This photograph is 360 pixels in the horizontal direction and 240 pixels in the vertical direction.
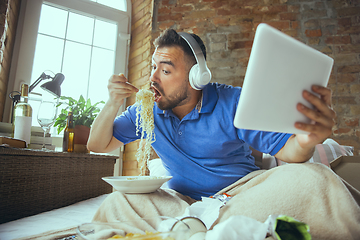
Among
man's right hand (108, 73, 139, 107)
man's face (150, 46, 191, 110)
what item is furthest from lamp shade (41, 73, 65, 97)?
man's face (150, 46, 191, 110)

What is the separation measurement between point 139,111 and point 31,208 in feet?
2.29

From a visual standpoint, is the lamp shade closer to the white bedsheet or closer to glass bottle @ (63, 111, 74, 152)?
glass bottle @ (63, 111, 74, 152)

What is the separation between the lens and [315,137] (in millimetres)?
789

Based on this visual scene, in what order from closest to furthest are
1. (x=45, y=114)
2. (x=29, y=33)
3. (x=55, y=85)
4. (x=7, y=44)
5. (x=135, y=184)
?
(x=135, y=184)
(x=45, y=114)
(x=55, y=85)
(x=7, y=44)
(x=29, y=33)

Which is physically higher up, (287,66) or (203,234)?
(287,66)

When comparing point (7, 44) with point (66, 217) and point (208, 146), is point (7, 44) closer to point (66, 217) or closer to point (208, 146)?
point (66, 217)

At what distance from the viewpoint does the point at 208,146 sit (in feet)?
3.84

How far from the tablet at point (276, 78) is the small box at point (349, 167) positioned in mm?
575

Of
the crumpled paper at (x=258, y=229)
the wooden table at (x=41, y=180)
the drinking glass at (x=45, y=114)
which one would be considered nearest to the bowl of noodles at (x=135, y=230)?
the crumpled paper at (x=258, y=229)

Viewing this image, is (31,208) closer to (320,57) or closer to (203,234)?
(203,234)

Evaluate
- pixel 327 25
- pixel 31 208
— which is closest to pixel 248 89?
pixel 31 208

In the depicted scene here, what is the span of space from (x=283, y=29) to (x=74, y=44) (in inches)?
84.0

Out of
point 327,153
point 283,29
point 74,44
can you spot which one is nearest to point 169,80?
point 327,153

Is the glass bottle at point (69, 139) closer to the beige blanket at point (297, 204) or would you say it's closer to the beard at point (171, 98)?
the beard at point (171, 98)
